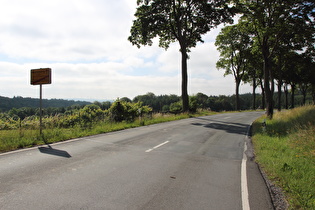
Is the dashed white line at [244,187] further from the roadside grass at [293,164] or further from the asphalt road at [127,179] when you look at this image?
the roadside grass at [293,164]

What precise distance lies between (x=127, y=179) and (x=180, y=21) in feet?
71.9

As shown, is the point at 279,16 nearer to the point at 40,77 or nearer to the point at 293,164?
the point at 293,164

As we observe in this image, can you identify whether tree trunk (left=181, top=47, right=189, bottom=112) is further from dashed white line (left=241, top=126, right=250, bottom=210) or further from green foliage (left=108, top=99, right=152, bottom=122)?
dashed white line (left=241, top=126, right=250, bottom=210)

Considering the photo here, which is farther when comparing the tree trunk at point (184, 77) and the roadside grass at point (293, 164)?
the tree trunk at point (184, 77)

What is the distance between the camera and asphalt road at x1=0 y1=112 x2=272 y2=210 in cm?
349

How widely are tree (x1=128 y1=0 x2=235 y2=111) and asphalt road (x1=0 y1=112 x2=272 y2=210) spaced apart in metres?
16.9

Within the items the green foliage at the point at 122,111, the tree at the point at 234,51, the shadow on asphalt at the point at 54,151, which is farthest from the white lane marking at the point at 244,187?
the tree at the point at 234,51

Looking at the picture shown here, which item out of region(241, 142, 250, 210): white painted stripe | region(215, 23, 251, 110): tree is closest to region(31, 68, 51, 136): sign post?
region(241, 142, 250, 210): white painted stripe

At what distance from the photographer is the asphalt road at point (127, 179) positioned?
3.49 metres

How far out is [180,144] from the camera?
27.5 ft

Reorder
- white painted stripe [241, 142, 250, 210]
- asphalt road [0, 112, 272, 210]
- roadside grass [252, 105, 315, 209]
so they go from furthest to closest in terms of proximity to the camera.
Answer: roadside grass [252, 105, 315, 209], white painted stripe [241, 142, 250, 210], asphalt road [0, 112, 272, 210]

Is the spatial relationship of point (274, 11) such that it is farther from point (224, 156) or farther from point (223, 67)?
point (223, 67)

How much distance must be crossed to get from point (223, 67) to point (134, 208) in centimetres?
3985

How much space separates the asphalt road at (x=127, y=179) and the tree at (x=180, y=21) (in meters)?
16.9
